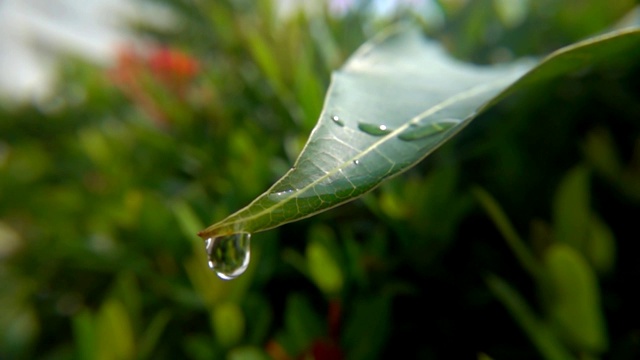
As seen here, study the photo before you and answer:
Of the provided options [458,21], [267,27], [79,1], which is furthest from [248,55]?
[79,1]

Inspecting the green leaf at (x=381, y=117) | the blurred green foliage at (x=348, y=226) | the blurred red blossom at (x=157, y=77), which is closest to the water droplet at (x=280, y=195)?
the green leaf at (x=381, y=117)

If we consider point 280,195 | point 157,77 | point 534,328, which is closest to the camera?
point 280,195

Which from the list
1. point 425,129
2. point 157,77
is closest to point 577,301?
point 425,129

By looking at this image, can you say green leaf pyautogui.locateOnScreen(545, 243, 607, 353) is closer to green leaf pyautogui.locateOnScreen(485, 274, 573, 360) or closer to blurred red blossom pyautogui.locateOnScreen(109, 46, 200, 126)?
green leaf pyautogui.locateOnScreen(485, 274, 573, 360)

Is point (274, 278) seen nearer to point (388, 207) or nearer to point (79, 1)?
point (388, 207)

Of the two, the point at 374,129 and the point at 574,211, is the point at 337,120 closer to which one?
the point at 374,129
